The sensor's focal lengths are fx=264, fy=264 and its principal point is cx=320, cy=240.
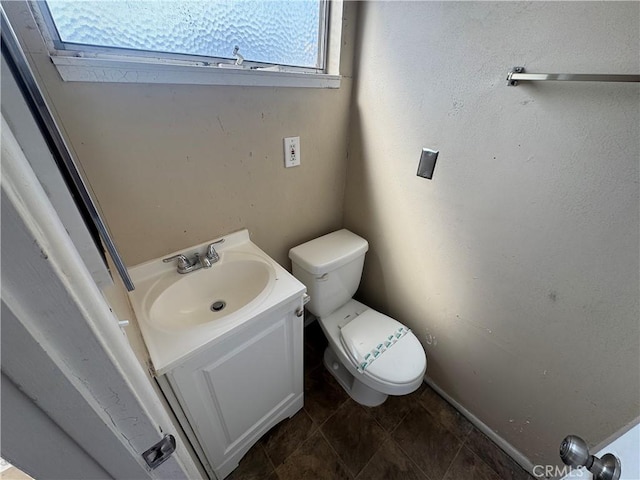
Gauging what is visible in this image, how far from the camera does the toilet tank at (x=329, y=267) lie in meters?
1.20

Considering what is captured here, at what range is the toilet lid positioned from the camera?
1.10 metres

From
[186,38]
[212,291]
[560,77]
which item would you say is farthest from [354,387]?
[186,38]

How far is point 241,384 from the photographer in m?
0.93

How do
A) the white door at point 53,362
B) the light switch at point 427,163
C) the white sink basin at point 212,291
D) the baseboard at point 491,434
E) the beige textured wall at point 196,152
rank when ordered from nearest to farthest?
the white door at point 53,362 → the beige textured wall at point 196,152 → the white sink basin at point 212,291 → the light switch at point 427,163 → the baseboard at point 491,434

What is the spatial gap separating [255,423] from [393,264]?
3.09 feet

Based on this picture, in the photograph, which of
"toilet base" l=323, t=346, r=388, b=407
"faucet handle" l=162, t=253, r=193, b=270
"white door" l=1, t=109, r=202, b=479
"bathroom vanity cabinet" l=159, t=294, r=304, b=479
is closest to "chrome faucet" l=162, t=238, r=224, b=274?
"faucet handle" l=162, t=253, r=193, b=270

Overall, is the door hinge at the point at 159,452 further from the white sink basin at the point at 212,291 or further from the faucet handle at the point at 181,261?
the faucet handle at the point at 181,261

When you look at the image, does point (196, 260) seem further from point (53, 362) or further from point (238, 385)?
point (53, 362)

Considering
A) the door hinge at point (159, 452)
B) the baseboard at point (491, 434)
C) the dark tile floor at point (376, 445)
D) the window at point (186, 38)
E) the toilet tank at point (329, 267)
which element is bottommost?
the dark tile floor at point (376, 445)

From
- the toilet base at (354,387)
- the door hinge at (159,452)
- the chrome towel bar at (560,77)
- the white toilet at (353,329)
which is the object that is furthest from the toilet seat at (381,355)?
the chrome towel bar at (560,77)

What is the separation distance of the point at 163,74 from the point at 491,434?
6.30 feet

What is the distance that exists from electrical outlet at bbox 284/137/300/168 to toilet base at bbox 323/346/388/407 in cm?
107

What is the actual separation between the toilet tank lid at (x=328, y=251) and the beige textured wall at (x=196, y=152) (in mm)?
123

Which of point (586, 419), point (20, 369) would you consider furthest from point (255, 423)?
point (586, 419)
